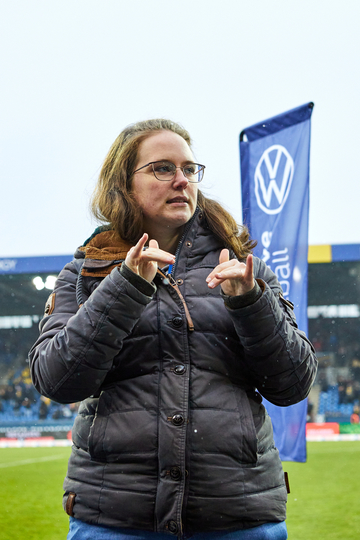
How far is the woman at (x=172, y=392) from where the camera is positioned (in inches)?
47.3

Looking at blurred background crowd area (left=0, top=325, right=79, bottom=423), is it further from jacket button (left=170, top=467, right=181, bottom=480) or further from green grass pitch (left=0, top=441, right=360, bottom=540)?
jacket button (left=170, top=467, right=181, bottom=480)

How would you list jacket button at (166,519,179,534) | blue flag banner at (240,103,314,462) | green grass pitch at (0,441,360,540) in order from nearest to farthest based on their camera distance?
jacket button at (166,519,179,534) → blue flag banner at (240,103,314,462) → green grass pitch at (0,441,360,540)

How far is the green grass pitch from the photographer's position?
5.02 m

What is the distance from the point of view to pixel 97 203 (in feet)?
5.59

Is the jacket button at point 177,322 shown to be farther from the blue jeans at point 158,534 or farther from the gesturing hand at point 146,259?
the blue jeans at point 158,534

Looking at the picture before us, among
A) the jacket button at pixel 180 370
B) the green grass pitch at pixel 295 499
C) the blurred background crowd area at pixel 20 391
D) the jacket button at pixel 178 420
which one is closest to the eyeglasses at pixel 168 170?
the jacket button at pixel 180 370

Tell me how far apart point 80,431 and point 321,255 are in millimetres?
16131

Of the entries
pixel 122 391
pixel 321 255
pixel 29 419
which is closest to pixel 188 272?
pixel 122 391

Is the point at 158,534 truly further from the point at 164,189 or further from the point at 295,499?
the point at 295,499

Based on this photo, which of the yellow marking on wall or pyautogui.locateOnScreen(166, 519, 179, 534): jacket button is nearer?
pyautogui.locateOnScreen(166, 519, 179, 534): jacket button

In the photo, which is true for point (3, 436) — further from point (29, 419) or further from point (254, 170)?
point (254, 170)

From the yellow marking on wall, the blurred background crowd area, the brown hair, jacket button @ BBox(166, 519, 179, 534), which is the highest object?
the yellow marking on wall

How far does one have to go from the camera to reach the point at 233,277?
1.23 meters

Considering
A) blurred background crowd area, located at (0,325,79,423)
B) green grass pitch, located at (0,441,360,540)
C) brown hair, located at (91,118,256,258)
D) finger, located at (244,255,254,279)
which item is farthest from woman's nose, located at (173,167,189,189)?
blurred background crowd area, located at (0,325,79,423)
